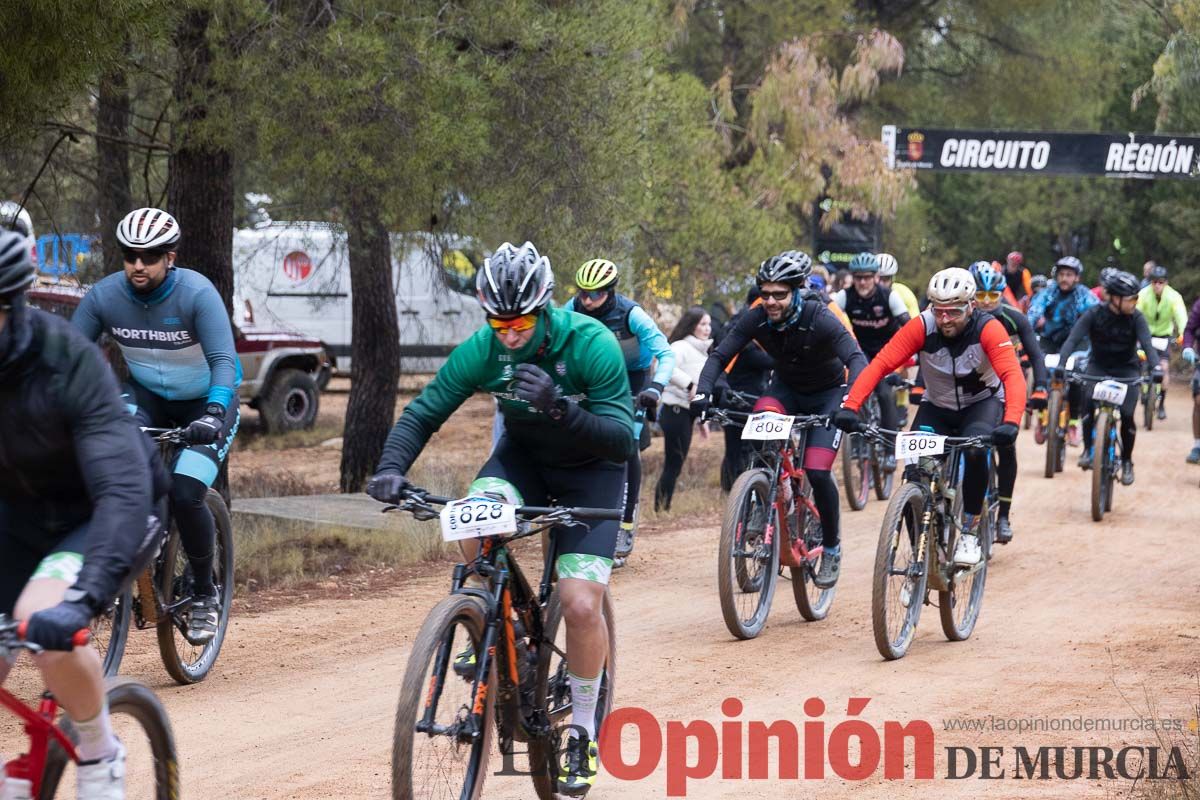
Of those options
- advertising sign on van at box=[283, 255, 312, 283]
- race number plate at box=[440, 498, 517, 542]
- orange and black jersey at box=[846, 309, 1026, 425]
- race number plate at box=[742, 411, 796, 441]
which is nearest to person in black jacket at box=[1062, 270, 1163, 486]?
orange and black jersey at box=[846, 309, 1026, 425]

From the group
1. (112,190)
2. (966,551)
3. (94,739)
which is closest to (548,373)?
(94,739)

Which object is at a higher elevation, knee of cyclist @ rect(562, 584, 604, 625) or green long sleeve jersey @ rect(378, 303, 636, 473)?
green long sleeve jersey @ rect(378, 303, 636, 473)

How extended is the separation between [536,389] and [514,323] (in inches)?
15.6

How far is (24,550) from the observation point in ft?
14.5

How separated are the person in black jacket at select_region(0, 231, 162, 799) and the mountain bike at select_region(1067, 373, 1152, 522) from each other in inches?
452

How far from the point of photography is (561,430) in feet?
18.7

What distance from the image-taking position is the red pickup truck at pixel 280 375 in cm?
2084

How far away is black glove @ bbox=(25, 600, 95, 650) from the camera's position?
3729 mm

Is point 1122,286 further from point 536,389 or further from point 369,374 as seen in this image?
point 536,389

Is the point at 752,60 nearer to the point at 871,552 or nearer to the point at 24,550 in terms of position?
the point at 871,552

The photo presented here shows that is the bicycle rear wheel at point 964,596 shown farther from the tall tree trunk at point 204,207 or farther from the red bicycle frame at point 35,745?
the red bicycle frame at point 35,745

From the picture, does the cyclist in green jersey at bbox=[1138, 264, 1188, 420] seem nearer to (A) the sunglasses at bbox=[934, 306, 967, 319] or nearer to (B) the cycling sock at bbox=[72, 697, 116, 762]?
(A) the sunglasses at bbox=[934, 306, 967, 319]

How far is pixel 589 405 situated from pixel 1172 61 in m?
8.13

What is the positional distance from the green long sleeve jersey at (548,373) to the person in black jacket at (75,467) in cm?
161
